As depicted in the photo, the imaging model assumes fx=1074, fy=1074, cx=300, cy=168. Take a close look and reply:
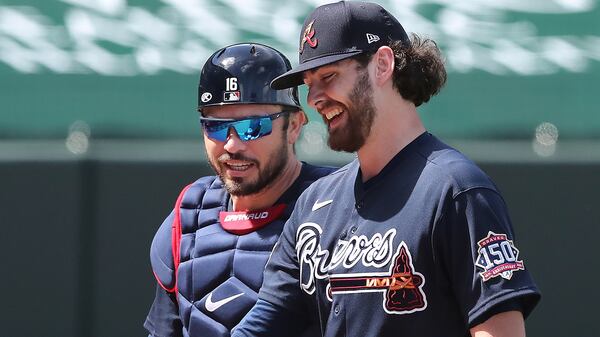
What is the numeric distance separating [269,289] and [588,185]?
283cm

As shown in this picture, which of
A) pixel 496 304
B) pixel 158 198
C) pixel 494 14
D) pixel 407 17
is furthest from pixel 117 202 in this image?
pixel 496 304

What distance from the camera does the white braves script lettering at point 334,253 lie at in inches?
88.4

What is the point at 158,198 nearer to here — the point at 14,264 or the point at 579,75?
the point at 14,264

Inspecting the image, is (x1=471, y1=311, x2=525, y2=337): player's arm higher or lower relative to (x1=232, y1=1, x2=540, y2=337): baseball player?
lower

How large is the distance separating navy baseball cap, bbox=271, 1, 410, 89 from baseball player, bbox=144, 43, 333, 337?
65cm

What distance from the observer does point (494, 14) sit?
5910mm

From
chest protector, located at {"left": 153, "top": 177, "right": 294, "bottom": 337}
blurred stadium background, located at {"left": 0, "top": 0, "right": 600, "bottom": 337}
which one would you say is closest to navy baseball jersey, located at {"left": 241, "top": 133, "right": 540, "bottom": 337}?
chest protector, located at {"left": 153, "top": 177, "right": 294, "bottom": 337}

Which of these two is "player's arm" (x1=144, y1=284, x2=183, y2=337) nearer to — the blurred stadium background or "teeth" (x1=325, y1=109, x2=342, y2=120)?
"teeth" (x1=325, y1=109, x2=342, y2=120)

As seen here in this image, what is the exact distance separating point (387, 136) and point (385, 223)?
22 centimetres

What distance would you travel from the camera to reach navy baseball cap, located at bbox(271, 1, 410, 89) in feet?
7.84

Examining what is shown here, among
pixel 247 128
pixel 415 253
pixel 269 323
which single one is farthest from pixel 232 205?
pixel 415 253

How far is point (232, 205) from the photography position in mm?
3219

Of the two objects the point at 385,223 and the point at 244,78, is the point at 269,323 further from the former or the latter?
the point at 244,78

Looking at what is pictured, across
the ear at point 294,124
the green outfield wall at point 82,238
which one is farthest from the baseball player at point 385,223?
the green outfield wall at point 82,238
